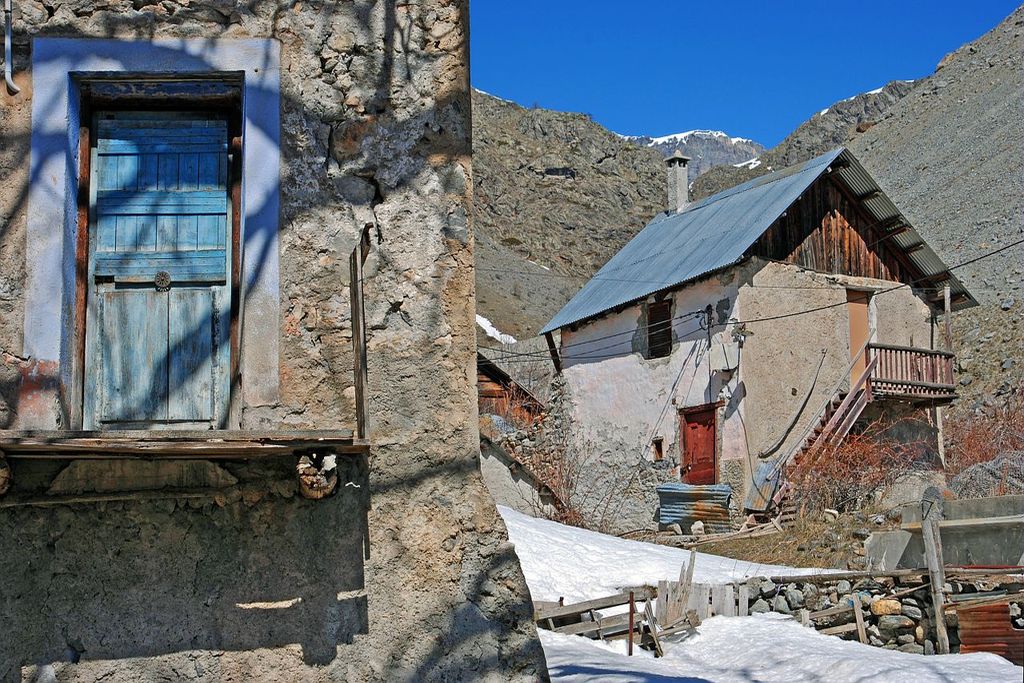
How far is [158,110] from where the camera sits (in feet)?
18.8

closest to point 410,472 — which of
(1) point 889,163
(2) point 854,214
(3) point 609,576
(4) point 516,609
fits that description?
(4) point 516,609

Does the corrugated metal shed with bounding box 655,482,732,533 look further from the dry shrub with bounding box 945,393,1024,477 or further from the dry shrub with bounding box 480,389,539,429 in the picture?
the dry shrub with bounding box 480,389,539,429

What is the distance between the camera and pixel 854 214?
956 inches

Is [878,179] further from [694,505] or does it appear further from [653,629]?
[653,629]

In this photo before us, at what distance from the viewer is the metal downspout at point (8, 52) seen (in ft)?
17.8

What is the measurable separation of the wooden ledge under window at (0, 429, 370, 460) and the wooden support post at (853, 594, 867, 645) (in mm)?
10476

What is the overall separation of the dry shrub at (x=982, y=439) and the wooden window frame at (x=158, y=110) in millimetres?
21651

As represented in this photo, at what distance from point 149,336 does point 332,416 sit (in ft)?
3.11

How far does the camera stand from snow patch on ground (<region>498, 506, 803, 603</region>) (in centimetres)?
1556

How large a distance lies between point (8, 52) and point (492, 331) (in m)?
43.5

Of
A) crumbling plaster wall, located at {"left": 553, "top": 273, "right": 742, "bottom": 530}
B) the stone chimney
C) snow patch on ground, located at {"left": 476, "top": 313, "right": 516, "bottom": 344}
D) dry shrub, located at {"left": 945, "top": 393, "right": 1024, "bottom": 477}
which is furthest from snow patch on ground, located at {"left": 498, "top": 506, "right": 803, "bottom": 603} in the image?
snow patch on ground, located at {"left": 476, "top": 313, "right": 516, "bottom": 344}

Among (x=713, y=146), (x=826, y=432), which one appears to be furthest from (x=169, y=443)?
(x=713, y=146)

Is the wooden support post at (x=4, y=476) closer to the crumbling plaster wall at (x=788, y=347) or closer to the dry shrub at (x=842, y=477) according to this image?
the dry shrub at (x=842, y=477)

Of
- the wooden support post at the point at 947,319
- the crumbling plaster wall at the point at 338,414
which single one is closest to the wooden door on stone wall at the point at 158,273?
the crumbling plaster wall at the point at 338,414
